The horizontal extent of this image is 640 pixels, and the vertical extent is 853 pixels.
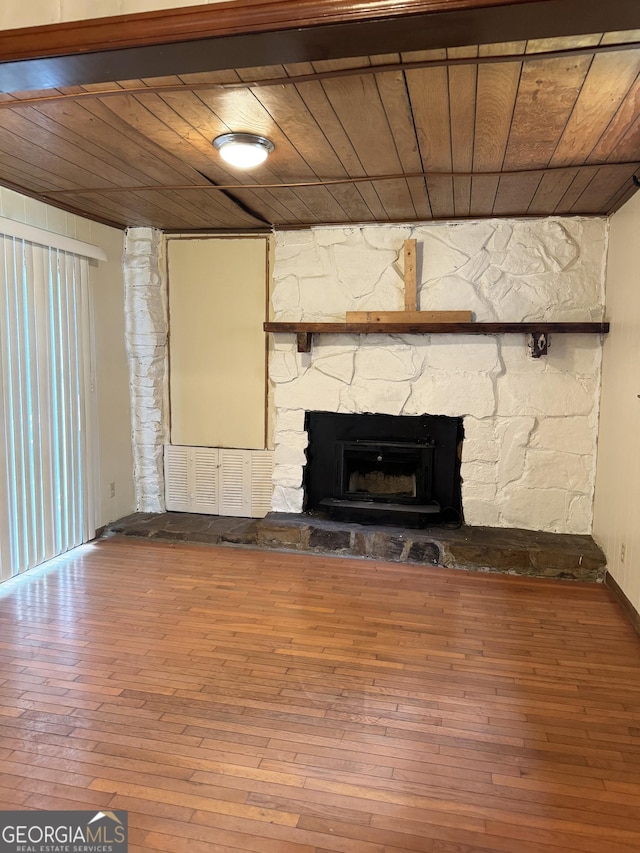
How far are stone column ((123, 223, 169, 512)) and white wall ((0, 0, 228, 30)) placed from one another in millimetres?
2988

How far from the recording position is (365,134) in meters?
2.33

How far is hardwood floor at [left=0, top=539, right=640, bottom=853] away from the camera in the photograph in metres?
1.62

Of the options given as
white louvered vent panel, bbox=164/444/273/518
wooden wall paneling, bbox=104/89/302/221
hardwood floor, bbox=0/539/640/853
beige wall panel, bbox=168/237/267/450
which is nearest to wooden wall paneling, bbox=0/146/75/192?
A: wooden wall paneling, bbox=104/89/302/221

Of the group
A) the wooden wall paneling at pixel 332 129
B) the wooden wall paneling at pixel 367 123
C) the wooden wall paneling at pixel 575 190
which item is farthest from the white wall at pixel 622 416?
the wooden wall paneling at pixel 332 129

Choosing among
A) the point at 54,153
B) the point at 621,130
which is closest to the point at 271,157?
the point at 54,153

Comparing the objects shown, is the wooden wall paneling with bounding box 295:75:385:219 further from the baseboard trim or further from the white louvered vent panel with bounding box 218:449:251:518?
the baseboard trim

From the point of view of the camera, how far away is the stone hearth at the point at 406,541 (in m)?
3.47

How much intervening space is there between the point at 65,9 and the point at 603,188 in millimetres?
2796

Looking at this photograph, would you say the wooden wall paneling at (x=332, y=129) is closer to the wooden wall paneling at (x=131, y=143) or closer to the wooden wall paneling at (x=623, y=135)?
the wooden wall paneling at (x=131, y=143)

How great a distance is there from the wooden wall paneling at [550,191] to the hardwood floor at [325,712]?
7.48ft

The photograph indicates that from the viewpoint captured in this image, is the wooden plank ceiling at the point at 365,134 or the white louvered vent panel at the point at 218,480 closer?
the wooden plank ceiling at the point at 365,134

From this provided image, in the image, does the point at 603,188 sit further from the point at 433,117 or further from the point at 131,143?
the point at 131,143

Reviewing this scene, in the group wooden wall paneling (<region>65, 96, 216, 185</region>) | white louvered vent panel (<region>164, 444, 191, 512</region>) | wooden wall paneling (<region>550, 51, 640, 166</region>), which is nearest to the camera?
wooden wall paneling (<region>550, 51, 640, 166</region>)

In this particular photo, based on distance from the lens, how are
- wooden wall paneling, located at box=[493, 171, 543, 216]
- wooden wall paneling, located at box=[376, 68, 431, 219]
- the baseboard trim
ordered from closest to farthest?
wooden wall paneling, located at box=[376, 68, 431, 219]
the baseboard trim
wooden wall paneling, located at box=[493, 171, 543, 216]
